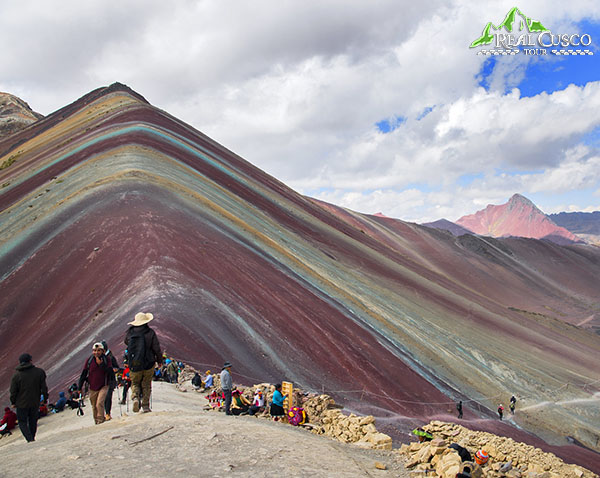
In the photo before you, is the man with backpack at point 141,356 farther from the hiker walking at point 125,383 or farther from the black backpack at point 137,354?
the hiker walking at point 125,383

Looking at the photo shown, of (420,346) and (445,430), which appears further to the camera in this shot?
(420,346)

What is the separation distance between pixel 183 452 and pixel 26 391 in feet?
11.5

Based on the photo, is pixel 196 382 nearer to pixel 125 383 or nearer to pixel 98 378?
pixel 125 383

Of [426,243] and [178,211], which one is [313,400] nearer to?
[178,211]

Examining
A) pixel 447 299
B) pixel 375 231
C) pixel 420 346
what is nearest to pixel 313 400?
pixel 420 346

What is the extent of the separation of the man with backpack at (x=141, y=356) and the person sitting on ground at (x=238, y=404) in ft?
7.26

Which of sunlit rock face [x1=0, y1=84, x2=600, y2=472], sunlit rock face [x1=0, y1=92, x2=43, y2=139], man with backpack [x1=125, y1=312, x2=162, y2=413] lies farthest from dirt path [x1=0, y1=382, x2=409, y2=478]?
sunlit rock face [x1=0, y1=92, x2=43, y2=139]

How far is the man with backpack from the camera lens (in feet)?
28.1

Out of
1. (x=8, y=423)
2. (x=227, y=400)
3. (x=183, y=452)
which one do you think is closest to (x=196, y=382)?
(x=227, y=400)

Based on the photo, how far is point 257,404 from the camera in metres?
11.2

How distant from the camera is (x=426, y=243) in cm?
10706

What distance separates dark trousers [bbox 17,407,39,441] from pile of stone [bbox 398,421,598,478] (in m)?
6.41

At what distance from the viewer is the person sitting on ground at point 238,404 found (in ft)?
34.9

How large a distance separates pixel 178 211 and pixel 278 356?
36.1 feet
